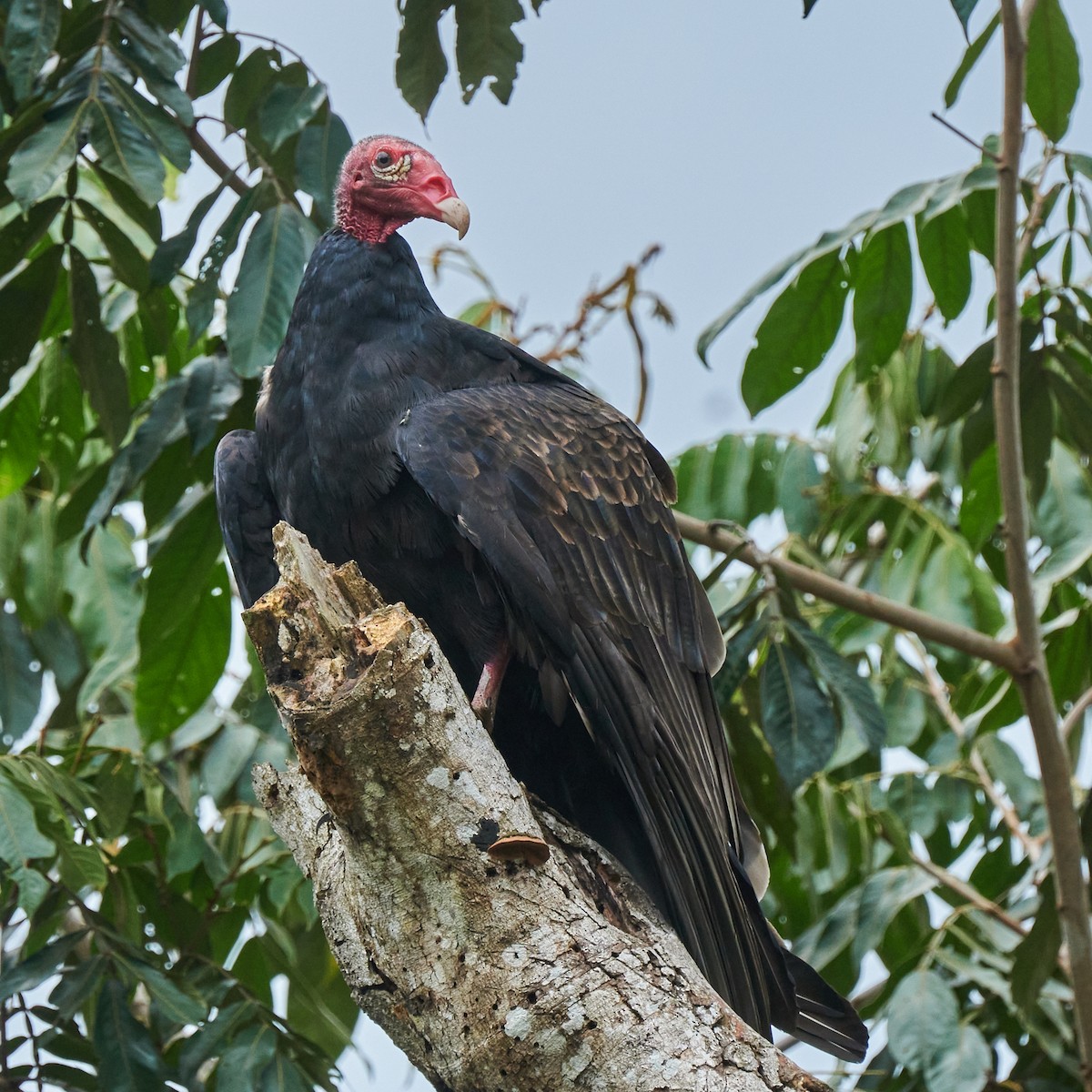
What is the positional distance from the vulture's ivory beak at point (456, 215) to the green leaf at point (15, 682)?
2124 millimetres

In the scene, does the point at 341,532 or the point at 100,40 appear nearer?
the point at 341,532

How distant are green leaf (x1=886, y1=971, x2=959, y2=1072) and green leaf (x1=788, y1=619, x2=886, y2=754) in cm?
75

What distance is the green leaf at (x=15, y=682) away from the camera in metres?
4.59

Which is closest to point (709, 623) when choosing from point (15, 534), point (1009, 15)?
point (1009, 15)

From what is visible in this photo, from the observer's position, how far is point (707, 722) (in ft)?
10.6

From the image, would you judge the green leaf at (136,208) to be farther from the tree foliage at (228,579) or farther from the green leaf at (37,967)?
the green leaf at (37,967)

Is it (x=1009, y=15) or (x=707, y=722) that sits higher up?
(x=1009, y=15)

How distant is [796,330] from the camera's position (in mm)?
3979

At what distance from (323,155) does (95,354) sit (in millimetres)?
758

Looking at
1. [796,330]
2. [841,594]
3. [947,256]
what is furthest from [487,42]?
[841,594]

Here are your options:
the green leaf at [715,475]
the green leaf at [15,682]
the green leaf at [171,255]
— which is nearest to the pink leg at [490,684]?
the green leaf at [171,255]

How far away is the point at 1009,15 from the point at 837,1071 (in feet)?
10.8

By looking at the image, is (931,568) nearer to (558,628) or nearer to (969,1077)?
(969,1077)

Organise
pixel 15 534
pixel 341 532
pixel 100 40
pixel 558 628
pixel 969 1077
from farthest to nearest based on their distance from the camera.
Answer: pixel 15 534 → pixel 969 1077 → pixel 100 40 → pixel 341 532 → pixel 558 628
